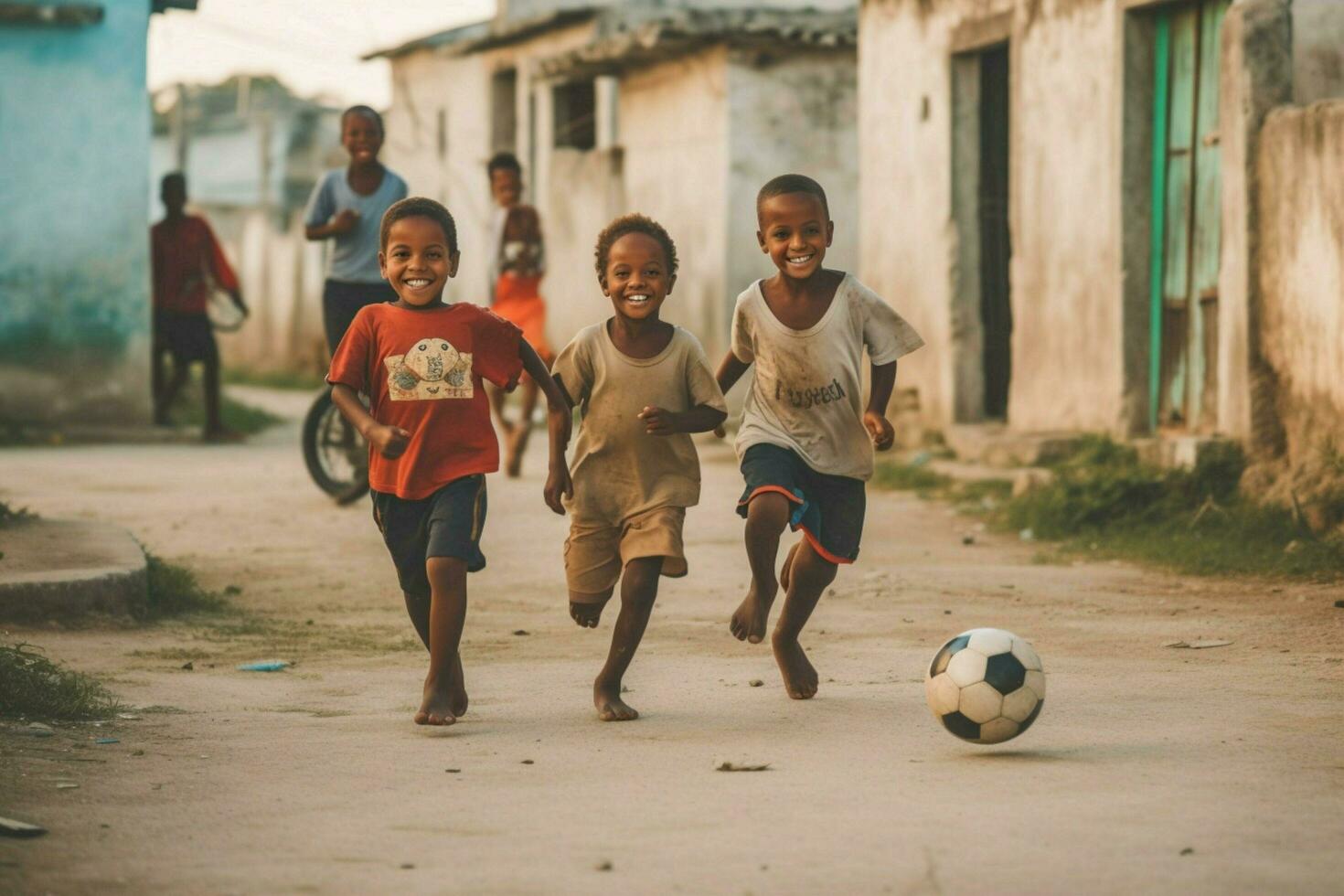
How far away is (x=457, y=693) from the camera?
199 inches

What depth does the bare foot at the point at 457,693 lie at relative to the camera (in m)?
5.04

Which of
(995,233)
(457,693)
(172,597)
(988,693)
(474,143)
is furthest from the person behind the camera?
(474,143)

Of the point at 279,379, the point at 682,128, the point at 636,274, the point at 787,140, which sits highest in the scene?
the point at 682,128

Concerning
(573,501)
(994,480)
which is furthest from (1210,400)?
(573,501)

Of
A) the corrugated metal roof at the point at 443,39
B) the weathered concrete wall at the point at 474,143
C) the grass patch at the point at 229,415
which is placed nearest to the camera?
the grass patch at the point at 229,415

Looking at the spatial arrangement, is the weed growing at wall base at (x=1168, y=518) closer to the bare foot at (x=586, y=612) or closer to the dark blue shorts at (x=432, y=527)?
the bare foot at (x=586, y=612)

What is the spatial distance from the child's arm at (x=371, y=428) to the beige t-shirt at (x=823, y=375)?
3.25 ft

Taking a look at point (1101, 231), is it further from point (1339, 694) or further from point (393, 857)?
point (393, 857)

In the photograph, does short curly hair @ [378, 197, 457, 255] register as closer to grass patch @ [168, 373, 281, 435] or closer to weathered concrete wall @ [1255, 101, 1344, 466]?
weathered concrete wall @ [1255, 101, 1344, 466]

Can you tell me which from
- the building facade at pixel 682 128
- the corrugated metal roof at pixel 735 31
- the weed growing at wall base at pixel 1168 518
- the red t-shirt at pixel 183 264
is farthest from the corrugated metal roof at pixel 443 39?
the weed growing at wall base at pixel 1168 518

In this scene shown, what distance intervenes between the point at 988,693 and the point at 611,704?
3.30 ft

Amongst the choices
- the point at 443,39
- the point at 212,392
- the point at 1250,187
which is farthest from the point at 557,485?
the point at 443,39

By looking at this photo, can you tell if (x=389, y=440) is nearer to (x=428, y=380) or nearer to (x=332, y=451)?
(x=428, y=380)

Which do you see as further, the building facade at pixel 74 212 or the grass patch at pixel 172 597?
the building facade at pixel 74 212
